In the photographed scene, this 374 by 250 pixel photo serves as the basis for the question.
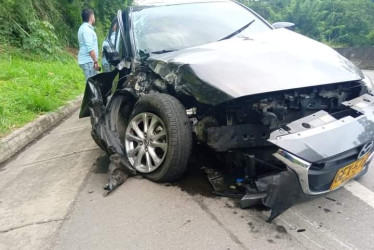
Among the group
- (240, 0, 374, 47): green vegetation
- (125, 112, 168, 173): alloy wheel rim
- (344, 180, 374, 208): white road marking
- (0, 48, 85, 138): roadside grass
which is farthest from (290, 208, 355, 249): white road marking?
(240, 0, 374, 47): green vegetation

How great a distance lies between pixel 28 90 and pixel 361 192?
20.1ft

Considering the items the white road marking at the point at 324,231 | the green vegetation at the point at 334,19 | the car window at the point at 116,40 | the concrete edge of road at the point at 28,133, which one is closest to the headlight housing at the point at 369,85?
the white road marking at the point at 324,231

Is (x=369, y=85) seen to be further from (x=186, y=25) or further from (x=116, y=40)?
(x=116, y=40)

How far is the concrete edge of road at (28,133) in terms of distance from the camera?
4758 mm

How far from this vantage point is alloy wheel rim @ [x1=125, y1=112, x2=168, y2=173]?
10.2ft

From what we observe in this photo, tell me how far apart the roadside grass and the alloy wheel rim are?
263cm

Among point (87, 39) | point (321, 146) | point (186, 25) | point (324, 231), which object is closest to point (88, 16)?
point (87, 39)

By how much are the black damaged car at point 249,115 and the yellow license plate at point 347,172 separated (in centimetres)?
1

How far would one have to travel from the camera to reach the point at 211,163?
333 centimetres

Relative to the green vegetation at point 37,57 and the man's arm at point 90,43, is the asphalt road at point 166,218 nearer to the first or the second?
the green vegetation at point 37,57

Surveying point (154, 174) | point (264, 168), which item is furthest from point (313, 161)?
point (154, 174)

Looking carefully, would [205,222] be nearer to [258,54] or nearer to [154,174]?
[154,174]

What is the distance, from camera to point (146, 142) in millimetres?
3221

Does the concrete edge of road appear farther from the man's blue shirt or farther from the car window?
the car window
